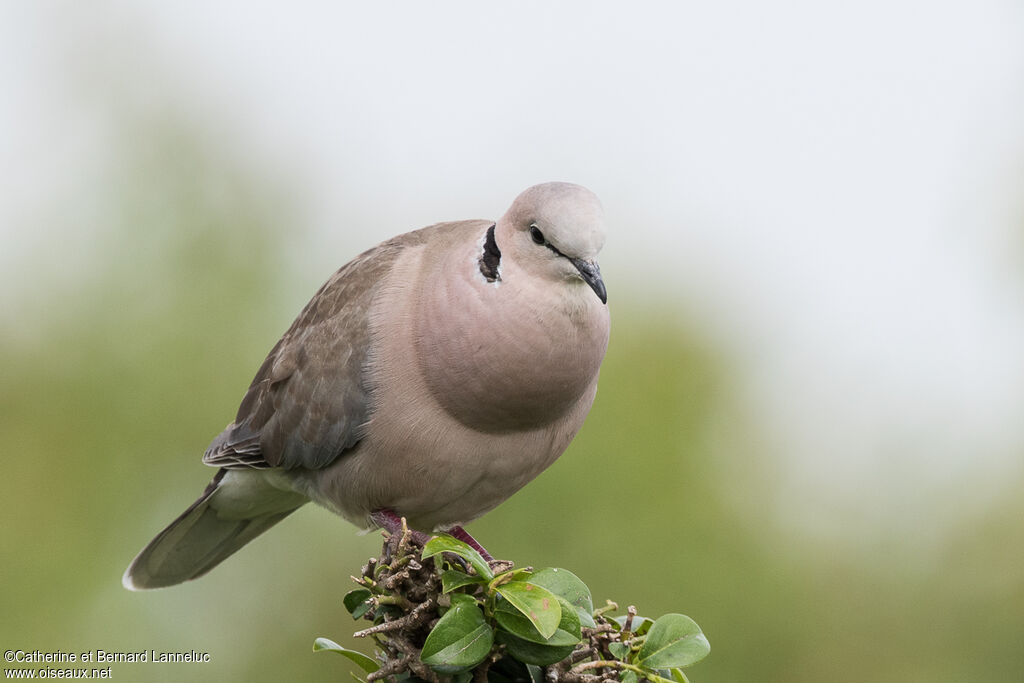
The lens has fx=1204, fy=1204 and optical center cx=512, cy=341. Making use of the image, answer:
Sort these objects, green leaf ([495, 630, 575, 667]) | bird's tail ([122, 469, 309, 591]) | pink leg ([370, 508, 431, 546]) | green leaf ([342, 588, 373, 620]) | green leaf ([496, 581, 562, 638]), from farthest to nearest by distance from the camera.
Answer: bird's tail ([122, 469, 309, 591])
pink leg ([370, 508, 431, 546])
green leaf ([342, 588, 373, 620])
green leaf ([495, 630, 575, 667])
green leaf ([496, 581, 562, 638])

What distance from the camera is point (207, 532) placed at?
4.38 meters

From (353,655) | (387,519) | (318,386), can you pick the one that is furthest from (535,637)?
(318,386)

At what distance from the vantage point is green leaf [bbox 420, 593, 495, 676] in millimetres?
2248

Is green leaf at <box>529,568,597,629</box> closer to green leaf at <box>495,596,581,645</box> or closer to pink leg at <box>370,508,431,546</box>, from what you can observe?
green leaf at <box>495,596,581,645</box>

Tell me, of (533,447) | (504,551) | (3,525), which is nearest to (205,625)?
(3,525)

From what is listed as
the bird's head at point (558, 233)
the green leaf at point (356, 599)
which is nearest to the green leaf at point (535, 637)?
the green leaf at point (356, 599)

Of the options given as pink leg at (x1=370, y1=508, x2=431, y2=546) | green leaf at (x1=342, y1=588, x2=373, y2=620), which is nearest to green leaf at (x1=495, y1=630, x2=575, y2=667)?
green leaf at (x1=342, y1=588, x2=373, y2=620)

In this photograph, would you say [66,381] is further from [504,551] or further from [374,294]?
[374,294]

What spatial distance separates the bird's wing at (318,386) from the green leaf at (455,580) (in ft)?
4.22

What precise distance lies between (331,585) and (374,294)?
286cm

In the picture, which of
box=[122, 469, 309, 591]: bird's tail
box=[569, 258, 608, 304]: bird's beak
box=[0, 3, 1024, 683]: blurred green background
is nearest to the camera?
box=[569, 258, 608, 304]: bird's beak

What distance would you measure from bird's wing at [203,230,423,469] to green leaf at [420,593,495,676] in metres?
1.38

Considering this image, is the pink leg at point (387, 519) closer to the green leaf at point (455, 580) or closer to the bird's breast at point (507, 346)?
the bird's breast at point (507, 346)

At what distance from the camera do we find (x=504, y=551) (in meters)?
5.95
